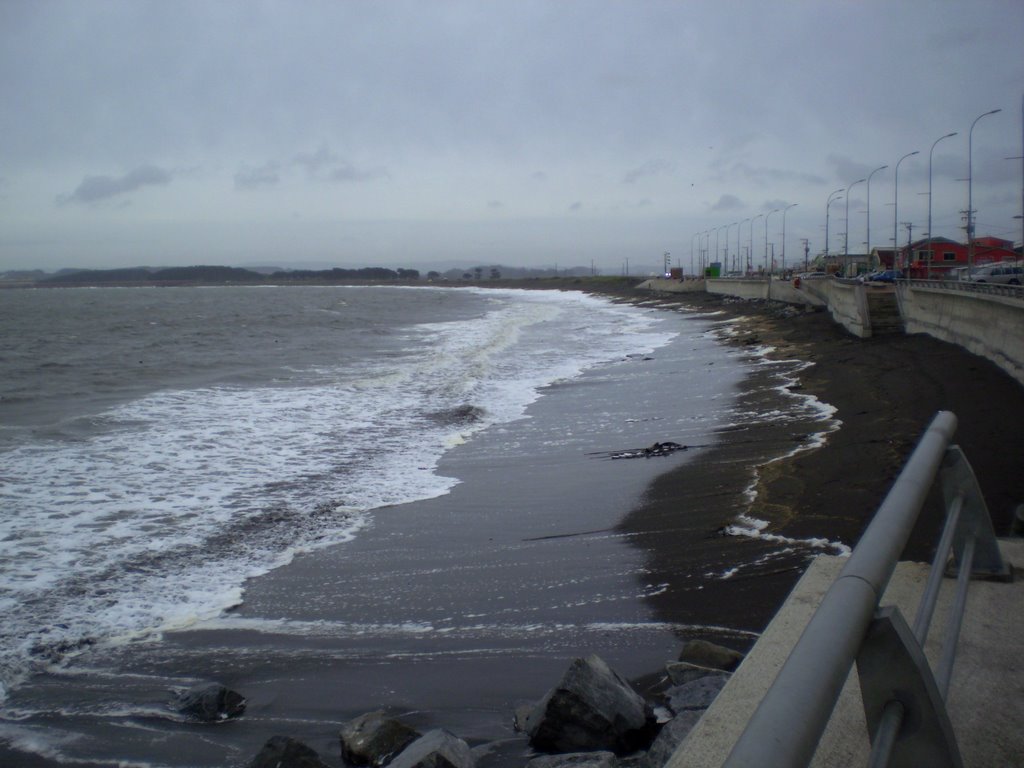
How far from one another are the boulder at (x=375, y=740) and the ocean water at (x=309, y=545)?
357 mm

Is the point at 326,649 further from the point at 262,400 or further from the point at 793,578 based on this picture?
the point at 262,400

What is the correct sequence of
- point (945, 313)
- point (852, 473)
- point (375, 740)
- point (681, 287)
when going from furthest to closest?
1. point (681, 287)
2. point (945, 313)
3. point (852, 473)
4. point (375, 740)

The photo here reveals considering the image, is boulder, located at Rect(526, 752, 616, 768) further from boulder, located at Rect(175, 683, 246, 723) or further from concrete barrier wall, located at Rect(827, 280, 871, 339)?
concrete barrier wall, located at Rect(827, 280, 871, 339)

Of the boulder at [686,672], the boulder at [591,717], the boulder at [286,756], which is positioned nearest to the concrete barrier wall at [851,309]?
the boulder at [686,672]

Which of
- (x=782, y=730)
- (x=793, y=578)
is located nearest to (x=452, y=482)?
(x=793, y=578)

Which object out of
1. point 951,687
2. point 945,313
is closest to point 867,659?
point 951,687

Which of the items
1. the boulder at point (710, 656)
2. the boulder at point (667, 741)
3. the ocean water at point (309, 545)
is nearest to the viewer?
the boulder at point (667, 741)

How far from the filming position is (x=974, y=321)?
62.5 feet

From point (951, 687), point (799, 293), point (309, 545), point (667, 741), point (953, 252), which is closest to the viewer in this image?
point (951, 687)

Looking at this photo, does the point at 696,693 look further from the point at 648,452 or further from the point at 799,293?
the point at 799,293

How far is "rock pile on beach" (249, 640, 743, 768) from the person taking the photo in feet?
14.2

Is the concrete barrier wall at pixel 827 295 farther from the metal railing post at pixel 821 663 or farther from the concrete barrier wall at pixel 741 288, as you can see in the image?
the metal railing post at pixel 821 663

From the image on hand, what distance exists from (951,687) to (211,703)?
4.35 meters

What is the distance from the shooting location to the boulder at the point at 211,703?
219 inches
